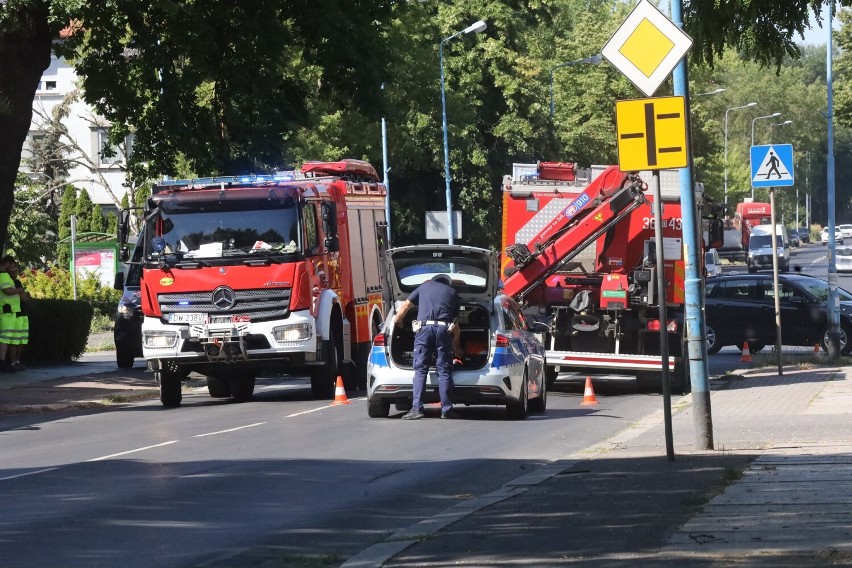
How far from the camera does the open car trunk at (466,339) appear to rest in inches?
694

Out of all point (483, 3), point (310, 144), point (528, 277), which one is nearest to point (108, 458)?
point (528, 277)

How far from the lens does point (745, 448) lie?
13.2 m

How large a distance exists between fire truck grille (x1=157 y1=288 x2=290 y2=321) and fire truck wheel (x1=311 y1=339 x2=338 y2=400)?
1.06m

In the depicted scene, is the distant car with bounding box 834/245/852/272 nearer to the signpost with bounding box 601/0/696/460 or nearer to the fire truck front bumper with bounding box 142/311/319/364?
the fire truck front bumper with bounding box 142/311/319/364

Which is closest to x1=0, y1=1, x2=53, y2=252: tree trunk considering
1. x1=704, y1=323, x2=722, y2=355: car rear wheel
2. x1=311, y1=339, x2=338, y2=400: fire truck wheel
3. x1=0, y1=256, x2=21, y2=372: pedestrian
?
x1=0, y1=256, x2=21, y2=372: pedestrian

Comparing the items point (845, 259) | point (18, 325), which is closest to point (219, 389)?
point (18, 325)

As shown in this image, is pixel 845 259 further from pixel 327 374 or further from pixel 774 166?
pixel 327 374

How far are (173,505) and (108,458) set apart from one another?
3.54 metres

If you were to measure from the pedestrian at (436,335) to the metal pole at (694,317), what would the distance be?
3.91 metres

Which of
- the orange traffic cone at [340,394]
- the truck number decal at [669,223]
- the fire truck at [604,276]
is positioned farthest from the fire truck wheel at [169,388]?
the truck number decal at [669,223]

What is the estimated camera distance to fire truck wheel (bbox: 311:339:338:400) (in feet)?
70.6

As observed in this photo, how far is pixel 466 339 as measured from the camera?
18.8 m

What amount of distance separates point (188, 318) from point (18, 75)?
463 centimetres

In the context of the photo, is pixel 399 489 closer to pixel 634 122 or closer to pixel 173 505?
pixel 173 505
